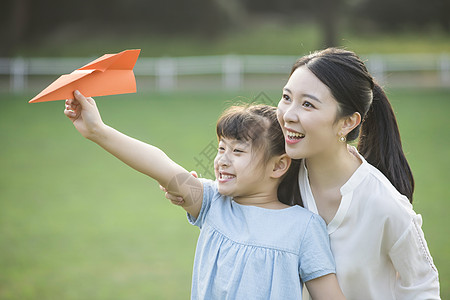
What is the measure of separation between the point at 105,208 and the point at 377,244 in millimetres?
4895

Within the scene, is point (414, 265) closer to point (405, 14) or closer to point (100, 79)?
point (100, 79)

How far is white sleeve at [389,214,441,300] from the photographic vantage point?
1.98 m

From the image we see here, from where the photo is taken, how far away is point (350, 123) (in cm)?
205

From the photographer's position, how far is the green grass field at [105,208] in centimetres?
464

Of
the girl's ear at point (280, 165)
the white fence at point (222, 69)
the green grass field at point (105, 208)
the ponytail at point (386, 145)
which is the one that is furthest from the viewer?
the white fence at point (222, 69)

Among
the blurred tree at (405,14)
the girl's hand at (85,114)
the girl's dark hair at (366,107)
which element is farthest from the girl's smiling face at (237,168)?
the blurred tree at (405,14)

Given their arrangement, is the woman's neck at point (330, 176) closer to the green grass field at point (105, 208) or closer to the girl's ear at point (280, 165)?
the girl's ear at point (280, 165)

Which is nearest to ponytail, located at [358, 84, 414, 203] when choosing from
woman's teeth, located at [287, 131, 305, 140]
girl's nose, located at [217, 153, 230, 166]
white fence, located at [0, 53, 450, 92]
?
woman's teeth, located at [287, 131, 305, 140]

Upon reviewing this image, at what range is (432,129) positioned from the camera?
10203mm

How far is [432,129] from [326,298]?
900cm

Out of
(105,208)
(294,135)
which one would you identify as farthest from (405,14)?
(294,135)

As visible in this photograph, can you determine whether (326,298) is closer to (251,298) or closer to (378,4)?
(251,298)

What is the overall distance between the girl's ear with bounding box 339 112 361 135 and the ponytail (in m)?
0.26

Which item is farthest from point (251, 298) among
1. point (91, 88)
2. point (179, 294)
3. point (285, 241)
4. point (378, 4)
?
point (378, 4)
